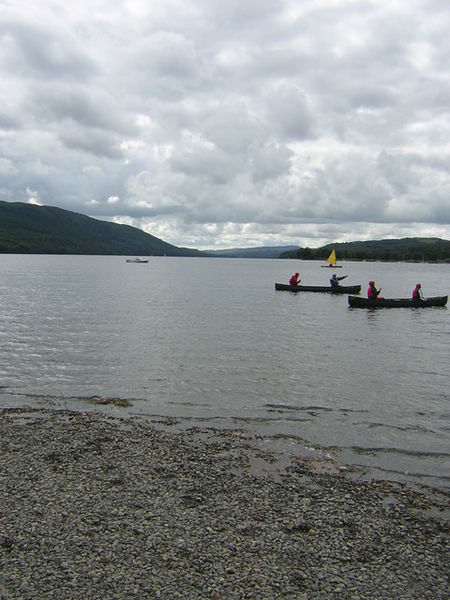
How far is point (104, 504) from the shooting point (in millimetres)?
10273

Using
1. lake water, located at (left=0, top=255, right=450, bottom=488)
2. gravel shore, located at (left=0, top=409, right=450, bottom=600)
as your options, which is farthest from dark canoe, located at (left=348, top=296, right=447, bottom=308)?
gravel shore, located at (left=0, top=409, right=450, bottom=600)

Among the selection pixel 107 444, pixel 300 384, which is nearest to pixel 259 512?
pixel 107 444

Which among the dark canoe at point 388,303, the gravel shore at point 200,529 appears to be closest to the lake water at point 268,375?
the gravel shore at point 200,529

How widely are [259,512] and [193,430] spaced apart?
611 centimetres

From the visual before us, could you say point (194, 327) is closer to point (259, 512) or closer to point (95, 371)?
point (95, 371)

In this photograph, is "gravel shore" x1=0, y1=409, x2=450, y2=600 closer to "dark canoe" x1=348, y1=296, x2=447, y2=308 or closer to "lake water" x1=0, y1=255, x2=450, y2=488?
"lake water" x1=0, y1=255, x2=450, y2=488

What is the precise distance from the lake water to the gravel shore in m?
2.82

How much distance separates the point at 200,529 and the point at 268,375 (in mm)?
15432

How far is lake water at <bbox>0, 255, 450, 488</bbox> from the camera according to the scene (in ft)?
52.3

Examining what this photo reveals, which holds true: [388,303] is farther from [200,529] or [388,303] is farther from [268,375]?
[200,529]

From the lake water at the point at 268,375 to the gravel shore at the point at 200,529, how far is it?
9.25 ft

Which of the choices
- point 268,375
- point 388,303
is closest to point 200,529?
point 268,375

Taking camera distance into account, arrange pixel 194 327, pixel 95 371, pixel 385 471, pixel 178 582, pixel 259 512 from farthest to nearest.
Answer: pixel 194 327 → pixel 95 371 → pixel 385 471 → pixel 259 512 → pixel 178 582

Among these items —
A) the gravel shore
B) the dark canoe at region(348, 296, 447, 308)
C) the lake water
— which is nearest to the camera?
the gravel shore
